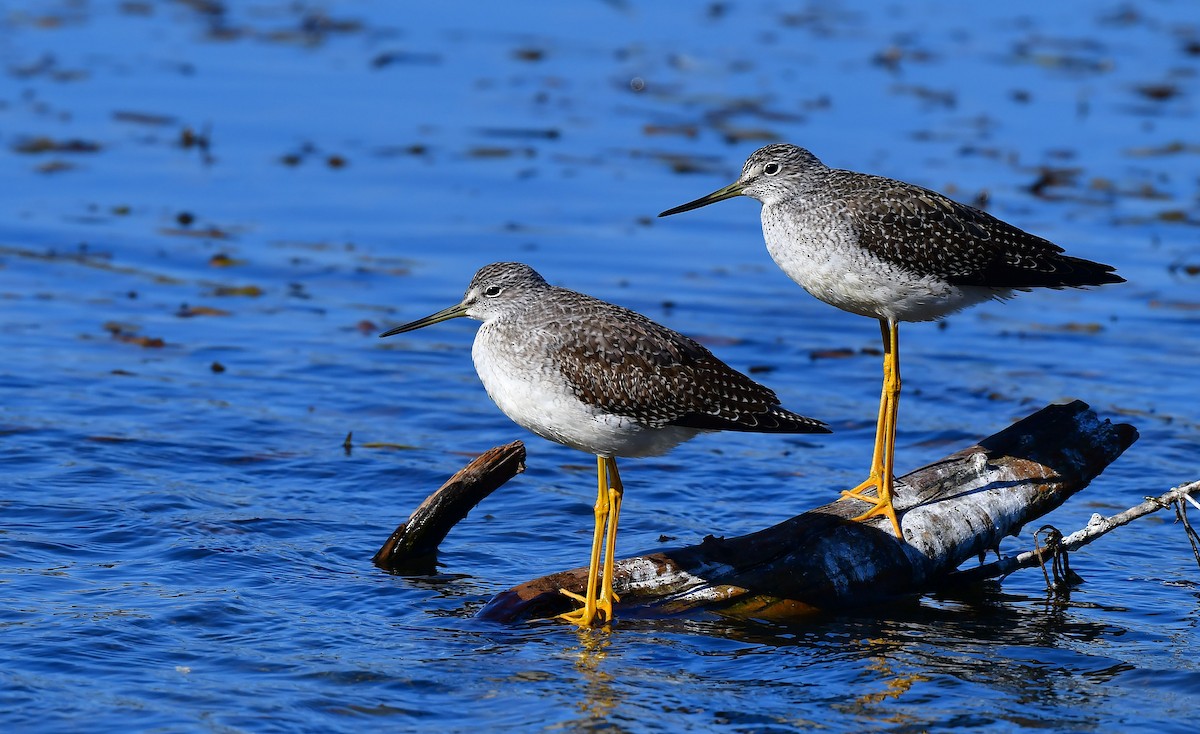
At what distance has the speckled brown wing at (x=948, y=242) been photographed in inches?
380

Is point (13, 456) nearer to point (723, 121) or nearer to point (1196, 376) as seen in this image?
point (1196, 376)

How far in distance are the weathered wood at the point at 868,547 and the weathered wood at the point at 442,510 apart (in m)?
0.80

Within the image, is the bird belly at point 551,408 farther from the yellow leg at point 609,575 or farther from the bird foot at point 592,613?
the bird foot at point 592,613

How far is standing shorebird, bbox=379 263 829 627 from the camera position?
8578 millimetres

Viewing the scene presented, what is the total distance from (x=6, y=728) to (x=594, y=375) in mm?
3523

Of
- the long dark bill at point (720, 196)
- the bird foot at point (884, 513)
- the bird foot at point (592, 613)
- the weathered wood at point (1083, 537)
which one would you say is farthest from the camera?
the long dark bill at point (720, 196)

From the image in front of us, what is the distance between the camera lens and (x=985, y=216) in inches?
398

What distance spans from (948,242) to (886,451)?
4.85ft

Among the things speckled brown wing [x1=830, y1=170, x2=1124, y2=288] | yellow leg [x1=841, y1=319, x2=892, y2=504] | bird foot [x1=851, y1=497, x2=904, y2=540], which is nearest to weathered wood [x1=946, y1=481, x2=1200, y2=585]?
bird foot [x1=851, y1=497, x2=904, y2=540]

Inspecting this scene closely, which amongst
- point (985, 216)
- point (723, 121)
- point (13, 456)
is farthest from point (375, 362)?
point (723, 121)

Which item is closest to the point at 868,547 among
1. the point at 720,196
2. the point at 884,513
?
the point at 884,513

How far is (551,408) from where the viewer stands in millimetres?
8523

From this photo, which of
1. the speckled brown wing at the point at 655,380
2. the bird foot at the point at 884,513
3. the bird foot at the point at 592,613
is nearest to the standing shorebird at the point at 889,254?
the bird foot at the point at 884,513

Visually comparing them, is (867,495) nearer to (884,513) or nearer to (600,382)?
(884,513)
